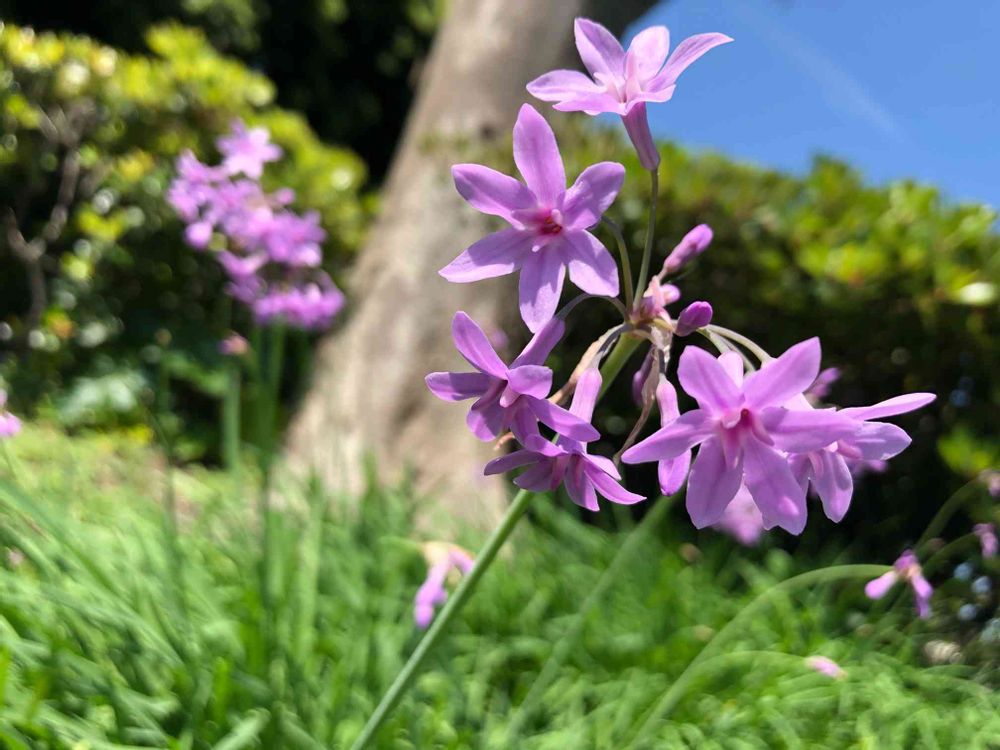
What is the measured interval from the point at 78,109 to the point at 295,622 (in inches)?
167

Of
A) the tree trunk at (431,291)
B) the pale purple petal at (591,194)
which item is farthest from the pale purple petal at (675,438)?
the tree trunk at (431,291)

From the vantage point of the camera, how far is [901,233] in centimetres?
338

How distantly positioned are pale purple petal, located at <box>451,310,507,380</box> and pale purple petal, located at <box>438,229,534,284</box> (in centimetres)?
6

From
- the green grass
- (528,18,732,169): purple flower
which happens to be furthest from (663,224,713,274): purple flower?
the green grass

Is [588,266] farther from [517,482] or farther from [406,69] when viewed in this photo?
[406,69]

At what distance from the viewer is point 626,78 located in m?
0.93

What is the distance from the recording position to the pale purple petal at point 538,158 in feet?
2.69

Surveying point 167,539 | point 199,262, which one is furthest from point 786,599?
point 199,262

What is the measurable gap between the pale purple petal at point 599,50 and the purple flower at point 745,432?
1.16ft

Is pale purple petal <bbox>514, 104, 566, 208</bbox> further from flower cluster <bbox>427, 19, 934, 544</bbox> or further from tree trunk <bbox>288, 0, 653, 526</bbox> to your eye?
tree trunk <bbox>288, 0, 653, 526</bbox>

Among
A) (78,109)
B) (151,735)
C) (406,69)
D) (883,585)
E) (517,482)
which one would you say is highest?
(406,69)

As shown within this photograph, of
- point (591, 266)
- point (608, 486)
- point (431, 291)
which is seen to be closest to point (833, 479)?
Result: point (608, 486)

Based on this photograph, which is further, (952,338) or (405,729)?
(952,338)

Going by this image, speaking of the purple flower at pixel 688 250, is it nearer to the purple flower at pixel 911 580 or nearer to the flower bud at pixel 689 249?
the flower bud at pixel 689 249
